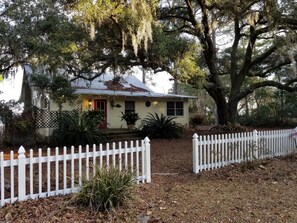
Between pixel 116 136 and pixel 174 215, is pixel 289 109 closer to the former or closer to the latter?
pixel 116 136

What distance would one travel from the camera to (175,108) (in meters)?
23.9

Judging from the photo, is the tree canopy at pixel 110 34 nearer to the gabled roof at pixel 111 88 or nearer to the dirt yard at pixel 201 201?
the gabled roof at pixel 111 88

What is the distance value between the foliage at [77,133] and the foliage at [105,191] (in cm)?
837

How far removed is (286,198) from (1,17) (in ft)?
30.4

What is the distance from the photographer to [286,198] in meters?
5.54

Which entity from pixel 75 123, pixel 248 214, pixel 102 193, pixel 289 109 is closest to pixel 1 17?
pixel 75 123

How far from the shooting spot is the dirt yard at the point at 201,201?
457cm

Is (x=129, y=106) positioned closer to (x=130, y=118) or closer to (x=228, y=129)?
(x=130, y=118)

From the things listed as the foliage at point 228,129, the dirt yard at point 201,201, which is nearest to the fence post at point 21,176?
the dirt yard at point 201,201

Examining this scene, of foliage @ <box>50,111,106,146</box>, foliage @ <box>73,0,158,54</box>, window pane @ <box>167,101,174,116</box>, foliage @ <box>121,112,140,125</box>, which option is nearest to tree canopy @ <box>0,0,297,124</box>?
foliage @ <box>73,0,158,54</box>

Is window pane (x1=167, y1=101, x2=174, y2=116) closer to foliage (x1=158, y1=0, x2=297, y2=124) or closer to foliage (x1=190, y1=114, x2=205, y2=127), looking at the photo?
foliage (x1=190, y1=114, x2=205, y2=127)

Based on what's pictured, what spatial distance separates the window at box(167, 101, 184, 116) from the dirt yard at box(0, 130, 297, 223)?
15756 millimetres

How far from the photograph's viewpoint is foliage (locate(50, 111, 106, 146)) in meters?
13.3

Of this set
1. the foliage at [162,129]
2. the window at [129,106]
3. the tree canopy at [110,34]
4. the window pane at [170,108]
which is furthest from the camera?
the window pane at [170,108]
